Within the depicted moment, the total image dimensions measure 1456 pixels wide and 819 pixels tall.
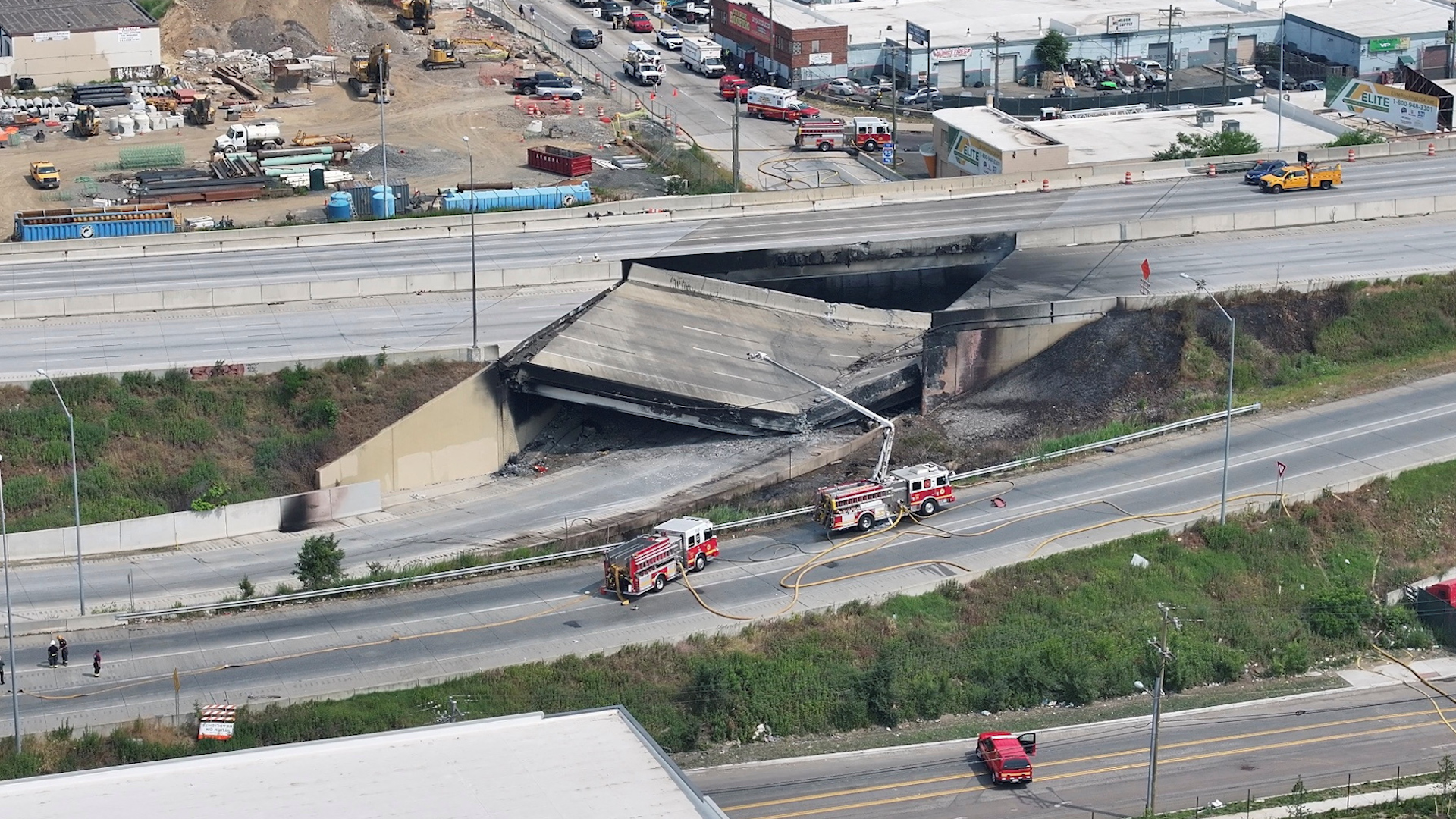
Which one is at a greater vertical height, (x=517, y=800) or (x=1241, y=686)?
(x=517, y=800)

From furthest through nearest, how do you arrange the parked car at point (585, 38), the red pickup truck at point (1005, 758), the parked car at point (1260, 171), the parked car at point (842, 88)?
the parked car at point (585, 38), the parked car at point (842, 88), the parked car at point (1260, 171), the red pickup truck at point (1005, 758)

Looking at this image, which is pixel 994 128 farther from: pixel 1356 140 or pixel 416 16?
pixel 416 16

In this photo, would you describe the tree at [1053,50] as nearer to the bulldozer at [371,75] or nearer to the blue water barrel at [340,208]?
the bulldozer at [371,75]

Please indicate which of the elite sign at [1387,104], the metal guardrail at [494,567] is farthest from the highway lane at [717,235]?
the metal guardrail at [494,567]

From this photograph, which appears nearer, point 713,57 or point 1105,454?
point 1105,454

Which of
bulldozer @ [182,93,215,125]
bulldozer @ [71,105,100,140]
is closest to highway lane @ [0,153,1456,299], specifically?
bulldozer @ [71,105,100,140]

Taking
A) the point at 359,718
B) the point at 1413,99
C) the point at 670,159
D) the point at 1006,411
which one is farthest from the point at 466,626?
the point at 1413,99

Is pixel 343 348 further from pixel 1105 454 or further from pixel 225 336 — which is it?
pixel 1105 454
